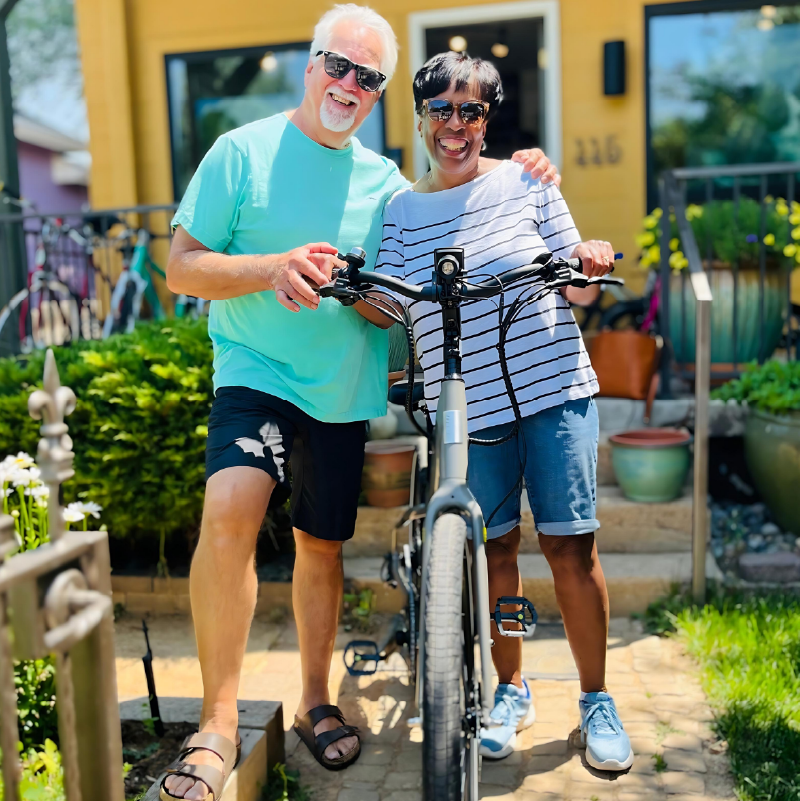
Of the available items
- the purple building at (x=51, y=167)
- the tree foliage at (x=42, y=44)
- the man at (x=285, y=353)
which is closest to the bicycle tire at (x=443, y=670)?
the man at (x=285, y=353)

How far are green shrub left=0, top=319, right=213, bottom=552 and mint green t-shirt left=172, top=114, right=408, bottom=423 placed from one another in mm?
1381

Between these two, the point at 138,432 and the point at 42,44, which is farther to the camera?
the point at 42,44

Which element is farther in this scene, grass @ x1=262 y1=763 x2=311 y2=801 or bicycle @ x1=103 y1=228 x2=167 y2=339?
bicycle @ x1=103 y1=228 x2=167 y2=339

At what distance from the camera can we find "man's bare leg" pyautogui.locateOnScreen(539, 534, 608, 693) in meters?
2.39

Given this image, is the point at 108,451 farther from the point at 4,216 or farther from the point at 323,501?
the point at 4,216

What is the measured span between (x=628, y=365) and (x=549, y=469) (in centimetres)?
242

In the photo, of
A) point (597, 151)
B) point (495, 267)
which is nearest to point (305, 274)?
point (495, 267)

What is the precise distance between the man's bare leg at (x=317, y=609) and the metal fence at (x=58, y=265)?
12.6ft

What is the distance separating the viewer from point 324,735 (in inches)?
101

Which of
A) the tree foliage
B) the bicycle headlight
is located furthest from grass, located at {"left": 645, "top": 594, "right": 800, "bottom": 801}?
the tree foliage

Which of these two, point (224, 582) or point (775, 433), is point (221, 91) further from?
point (224, 582)

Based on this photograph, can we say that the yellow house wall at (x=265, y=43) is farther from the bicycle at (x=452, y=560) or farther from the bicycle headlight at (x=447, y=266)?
the bicycle headlight at (x=447, y=266)

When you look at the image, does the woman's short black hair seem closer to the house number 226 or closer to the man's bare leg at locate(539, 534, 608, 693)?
the man's bare leg at locate(539, 534, 608, 693)

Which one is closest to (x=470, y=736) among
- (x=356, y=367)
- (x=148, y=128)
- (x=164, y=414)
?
(x=356, y=367)
